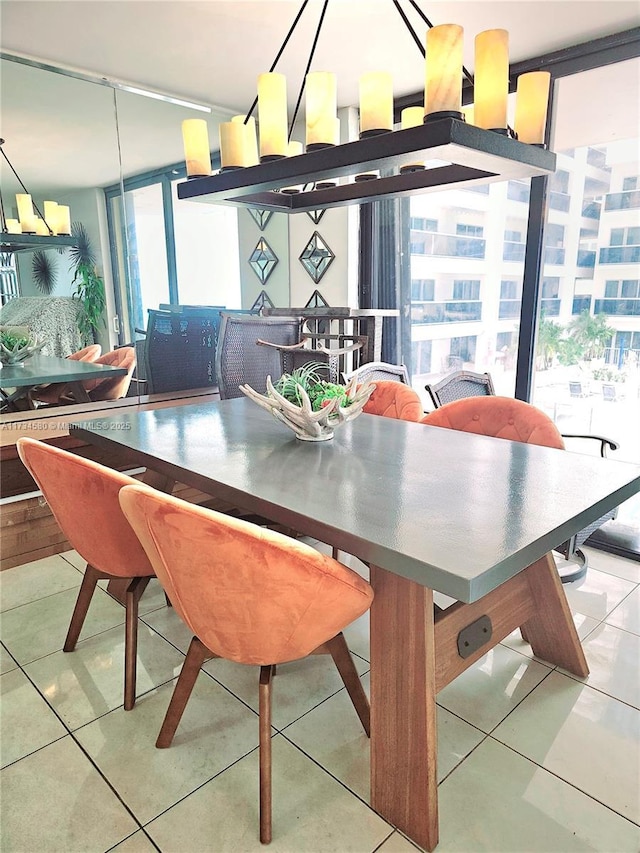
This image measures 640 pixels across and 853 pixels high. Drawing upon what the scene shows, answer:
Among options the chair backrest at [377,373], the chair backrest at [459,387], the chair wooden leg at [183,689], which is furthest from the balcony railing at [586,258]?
the chair wooden leg at [183,689]

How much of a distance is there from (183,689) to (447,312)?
2.86 meters

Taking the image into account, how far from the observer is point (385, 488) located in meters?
1.58

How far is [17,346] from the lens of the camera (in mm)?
3023

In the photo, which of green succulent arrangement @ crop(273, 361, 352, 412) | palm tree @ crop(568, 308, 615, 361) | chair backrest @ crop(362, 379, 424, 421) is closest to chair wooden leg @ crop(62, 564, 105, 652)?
green succulent arrangement @ crop(273, 361, 352, 412)

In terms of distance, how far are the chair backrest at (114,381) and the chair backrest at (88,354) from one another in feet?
0.10

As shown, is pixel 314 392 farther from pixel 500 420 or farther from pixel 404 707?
pixel 404 707

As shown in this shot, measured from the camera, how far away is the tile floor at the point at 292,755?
4.66 feet

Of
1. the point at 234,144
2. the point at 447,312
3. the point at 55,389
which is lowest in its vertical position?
the point at 55,389

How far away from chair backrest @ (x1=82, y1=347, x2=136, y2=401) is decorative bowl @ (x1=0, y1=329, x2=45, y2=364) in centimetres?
35

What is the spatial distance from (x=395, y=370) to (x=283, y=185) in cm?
161

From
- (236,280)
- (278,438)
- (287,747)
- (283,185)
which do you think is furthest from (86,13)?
(287,747)

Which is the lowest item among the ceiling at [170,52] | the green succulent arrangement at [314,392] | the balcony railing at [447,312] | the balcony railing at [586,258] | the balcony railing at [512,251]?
the green succulent arrangement at [314,392]

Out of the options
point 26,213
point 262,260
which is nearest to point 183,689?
point 26,213

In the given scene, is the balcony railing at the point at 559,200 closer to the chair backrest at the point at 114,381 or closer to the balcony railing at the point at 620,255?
the balcony railing at the point at 620,255
